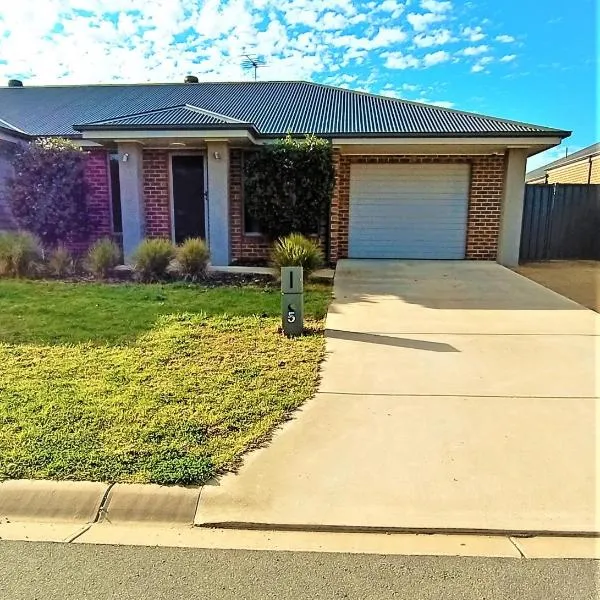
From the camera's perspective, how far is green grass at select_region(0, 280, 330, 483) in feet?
10.1

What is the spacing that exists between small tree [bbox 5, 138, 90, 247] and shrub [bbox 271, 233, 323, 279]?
5142mm

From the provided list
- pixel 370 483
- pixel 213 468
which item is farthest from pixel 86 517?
pixel 370 483

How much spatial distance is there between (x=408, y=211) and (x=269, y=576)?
10.8 m

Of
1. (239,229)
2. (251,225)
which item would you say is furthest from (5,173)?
(251,225)

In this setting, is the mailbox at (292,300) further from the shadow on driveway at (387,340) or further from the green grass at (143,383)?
the shadow on driveway at (387,340)

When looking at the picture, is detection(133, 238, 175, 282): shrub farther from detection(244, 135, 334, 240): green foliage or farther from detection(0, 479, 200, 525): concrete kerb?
detection(0, 479, 200, 525): concrete kerb

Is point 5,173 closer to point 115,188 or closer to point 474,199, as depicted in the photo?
point 115,188

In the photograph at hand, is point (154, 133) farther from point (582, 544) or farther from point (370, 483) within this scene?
point (582, 544)

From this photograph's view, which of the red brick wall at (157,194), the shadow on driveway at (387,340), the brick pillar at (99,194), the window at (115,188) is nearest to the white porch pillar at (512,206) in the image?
the shadow on driveway at (387,340)

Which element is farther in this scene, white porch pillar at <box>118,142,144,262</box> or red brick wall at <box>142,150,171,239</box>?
red brick wall at <box>142,150,171,239</box>

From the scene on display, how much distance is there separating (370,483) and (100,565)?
59.9 inches

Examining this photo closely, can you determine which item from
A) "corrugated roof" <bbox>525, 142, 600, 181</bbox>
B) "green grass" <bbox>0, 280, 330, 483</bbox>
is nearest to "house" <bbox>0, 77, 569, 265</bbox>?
"green grass" <bbox>0, 280, 330, 483</bbox>

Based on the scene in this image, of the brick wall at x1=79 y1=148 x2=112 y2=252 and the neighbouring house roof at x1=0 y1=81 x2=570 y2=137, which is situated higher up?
the neighbouring house roof at x1=0 y1=81 x2=570 y2=137

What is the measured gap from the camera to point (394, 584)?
2.19 m
